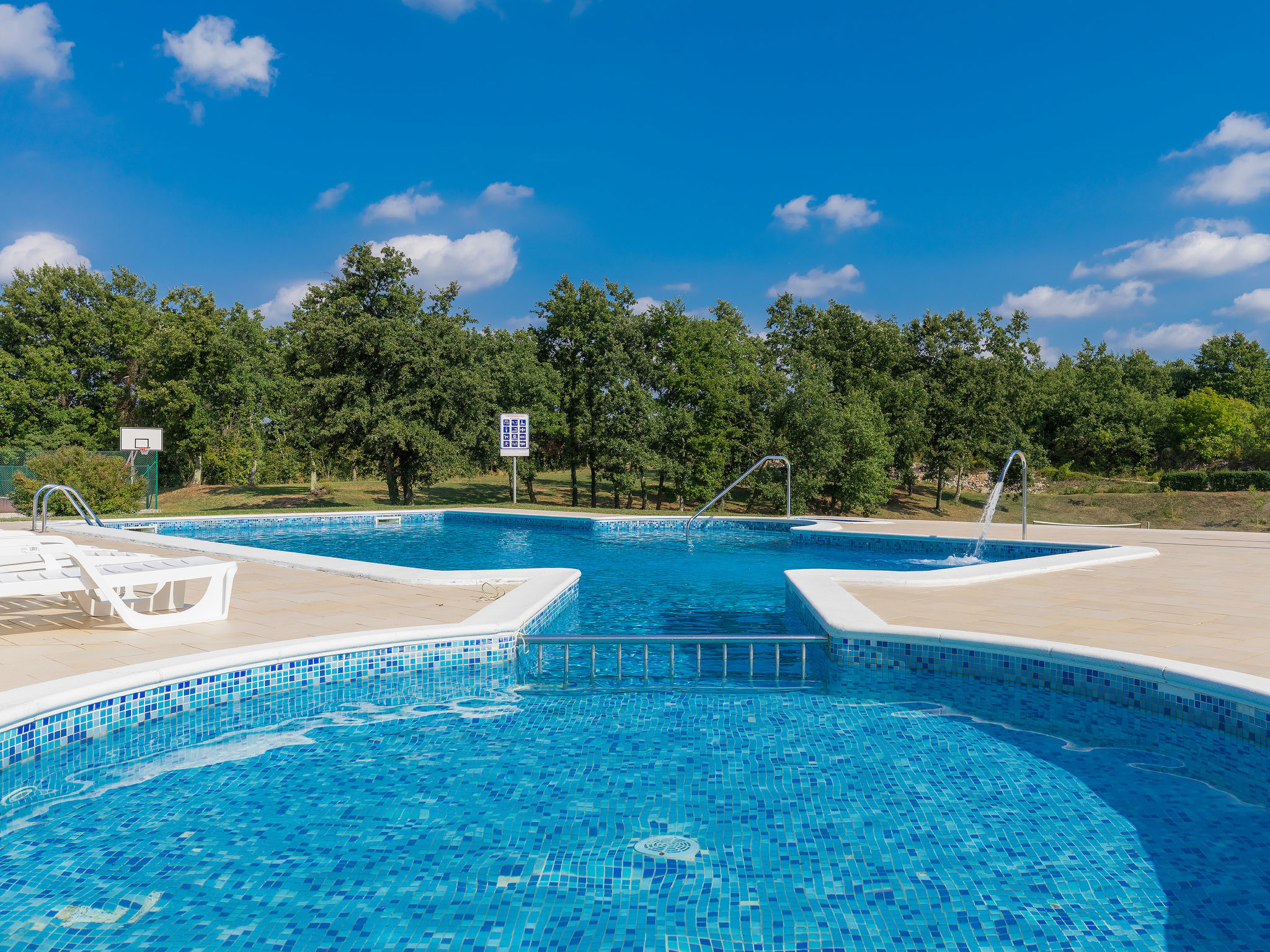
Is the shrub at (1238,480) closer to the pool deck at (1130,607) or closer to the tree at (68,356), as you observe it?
the pool deck at (1130,607)

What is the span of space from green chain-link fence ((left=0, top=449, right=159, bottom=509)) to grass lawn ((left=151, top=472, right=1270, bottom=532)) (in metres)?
0.91

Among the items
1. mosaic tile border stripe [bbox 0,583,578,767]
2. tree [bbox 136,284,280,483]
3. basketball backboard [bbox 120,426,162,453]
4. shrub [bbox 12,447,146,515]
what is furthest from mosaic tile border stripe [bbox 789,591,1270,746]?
tree [bbox 136,284,280,483]

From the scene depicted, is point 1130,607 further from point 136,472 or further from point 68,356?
point 68,356

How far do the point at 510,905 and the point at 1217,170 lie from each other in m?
29.7

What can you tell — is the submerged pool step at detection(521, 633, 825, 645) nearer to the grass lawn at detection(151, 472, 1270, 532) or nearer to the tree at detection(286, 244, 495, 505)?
the grass lawn at detection(151, 472, 1270, 532)

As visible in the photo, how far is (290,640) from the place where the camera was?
538 cm

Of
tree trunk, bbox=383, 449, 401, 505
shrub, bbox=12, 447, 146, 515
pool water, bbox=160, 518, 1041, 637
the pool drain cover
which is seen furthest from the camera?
tree trunk, bbox=383, 449, 401, 505

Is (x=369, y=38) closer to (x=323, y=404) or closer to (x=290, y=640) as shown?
(x=323, y=404)

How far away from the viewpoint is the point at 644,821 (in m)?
3.48

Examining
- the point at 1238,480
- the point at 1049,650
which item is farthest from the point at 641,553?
the point at 1238,480

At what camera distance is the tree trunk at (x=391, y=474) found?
24.8m

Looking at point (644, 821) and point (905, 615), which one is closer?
point (644, 821)

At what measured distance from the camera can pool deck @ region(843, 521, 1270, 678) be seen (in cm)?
533

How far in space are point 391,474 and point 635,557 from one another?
47.2 feet
